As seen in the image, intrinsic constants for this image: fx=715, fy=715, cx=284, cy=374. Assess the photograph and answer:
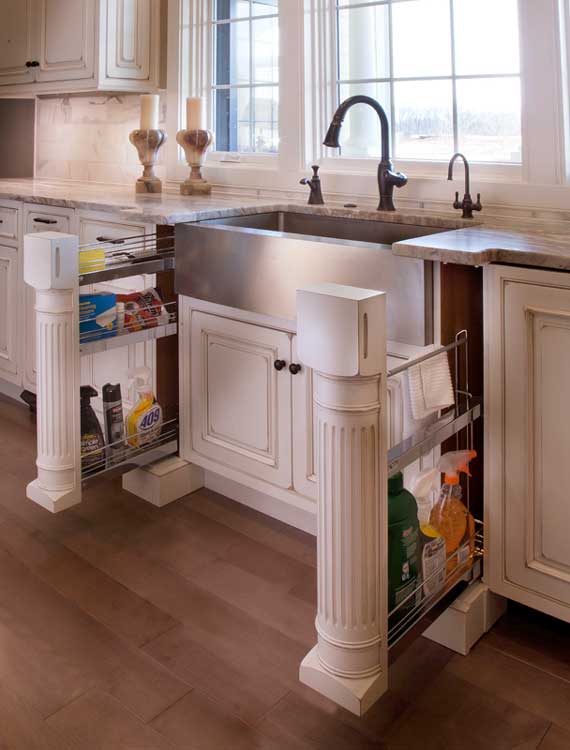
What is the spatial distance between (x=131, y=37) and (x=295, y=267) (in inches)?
74.2

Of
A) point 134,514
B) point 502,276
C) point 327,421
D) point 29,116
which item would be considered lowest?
point 134,514

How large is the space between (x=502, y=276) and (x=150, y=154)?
197cm

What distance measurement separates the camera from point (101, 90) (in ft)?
10.2

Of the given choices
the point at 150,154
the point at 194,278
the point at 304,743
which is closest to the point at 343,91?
the point at 150,154

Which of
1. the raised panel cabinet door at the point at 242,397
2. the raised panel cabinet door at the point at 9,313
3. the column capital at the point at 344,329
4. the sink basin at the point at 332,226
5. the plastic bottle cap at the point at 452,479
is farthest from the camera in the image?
the raised panel cabinet door at the point at 9,313

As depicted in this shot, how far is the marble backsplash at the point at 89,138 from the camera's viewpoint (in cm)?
342

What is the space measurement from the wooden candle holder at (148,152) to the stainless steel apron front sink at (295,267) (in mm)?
736

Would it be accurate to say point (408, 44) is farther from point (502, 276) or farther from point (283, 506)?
point (283, 506)

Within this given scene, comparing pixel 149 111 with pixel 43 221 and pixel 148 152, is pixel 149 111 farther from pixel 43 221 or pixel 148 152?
pixel 43 221

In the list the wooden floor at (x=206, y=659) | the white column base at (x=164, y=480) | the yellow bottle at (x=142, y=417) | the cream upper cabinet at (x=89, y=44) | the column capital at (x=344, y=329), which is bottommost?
the wooden floor at (x=206, y=659)

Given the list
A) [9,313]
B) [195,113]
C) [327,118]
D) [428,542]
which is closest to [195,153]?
[195,113]

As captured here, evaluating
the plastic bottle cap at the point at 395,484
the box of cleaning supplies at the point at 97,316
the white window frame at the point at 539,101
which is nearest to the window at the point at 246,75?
the white window frame at the point at 539,101

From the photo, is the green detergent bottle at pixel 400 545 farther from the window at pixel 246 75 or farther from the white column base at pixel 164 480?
the window at pixel 246 75

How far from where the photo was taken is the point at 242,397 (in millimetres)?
2191
